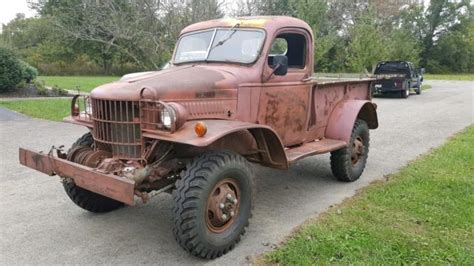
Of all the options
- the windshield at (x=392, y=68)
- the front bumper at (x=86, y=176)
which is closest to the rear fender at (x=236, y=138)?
the front bumper at (x=86, y=176)

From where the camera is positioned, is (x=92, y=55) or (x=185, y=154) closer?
(x=185, y=154)

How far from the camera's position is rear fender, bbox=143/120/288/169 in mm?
3418

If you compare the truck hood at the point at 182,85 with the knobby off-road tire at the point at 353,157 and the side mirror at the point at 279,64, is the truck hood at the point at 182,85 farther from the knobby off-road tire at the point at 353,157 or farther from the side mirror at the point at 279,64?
the knobby off-road tire at the point at 353,157

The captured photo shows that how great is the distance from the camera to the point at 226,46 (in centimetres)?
470

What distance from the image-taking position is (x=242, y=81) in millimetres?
4316

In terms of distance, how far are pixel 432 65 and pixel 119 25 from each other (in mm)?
Answer: 44265

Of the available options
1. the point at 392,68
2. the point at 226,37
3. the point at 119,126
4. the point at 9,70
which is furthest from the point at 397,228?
the point at 392,68

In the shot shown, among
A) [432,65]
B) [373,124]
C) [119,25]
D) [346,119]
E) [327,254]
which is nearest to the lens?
[327,254]

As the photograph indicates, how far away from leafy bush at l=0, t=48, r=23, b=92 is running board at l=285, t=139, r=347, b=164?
13831 millimetres

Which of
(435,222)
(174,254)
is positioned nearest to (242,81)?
(174,254)

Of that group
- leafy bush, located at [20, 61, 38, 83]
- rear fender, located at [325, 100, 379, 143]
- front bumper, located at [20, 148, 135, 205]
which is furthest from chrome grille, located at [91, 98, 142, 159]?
leafy bush, located at [20, 61, 38, 83]

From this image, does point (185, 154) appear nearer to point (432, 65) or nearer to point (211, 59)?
point (211, 59)

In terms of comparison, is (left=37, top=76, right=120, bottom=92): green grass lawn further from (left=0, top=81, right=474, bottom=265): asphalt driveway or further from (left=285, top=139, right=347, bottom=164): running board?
(left=285, top=139, right=347, bottom=164): running board

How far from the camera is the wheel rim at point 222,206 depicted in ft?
11.9
